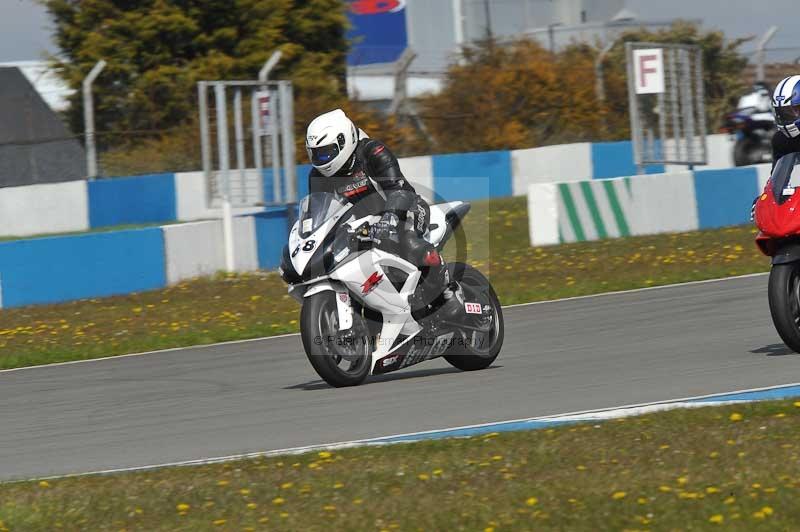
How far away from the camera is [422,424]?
6.82m

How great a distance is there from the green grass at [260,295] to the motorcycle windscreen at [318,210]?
193 centimetres

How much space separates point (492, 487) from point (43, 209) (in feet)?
56.7

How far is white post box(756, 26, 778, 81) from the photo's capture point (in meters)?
23.6

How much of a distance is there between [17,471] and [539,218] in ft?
35.3

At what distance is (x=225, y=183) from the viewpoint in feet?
53.2

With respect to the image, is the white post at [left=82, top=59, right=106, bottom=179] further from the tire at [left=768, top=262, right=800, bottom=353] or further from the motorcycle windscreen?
the tire at [left=768, top=262, right=800, bottom=353]

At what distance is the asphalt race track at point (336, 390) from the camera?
684cm

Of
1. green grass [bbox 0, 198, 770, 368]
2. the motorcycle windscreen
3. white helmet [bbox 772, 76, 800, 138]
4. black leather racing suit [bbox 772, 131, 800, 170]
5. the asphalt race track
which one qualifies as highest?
white helmet [bbox 772, 76, 800, 138]

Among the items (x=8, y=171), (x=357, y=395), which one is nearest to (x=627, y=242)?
(x=357, y=395)

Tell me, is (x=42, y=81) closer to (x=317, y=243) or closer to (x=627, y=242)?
(x=627, y=242)

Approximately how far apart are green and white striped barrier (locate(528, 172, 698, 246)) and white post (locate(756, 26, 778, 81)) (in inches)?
291

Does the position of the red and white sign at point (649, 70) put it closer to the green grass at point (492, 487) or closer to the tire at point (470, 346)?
the tire at point (470, 346)

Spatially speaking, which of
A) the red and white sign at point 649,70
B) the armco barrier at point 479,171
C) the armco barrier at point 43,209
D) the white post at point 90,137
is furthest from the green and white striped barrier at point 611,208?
the armco barrier at point 43,209

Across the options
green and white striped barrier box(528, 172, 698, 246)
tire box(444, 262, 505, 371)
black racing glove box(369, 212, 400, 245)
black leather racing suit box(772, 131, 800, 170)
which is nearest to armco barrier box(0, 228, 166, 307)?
green and white striped barrier box(528, 172, 698, 246)
